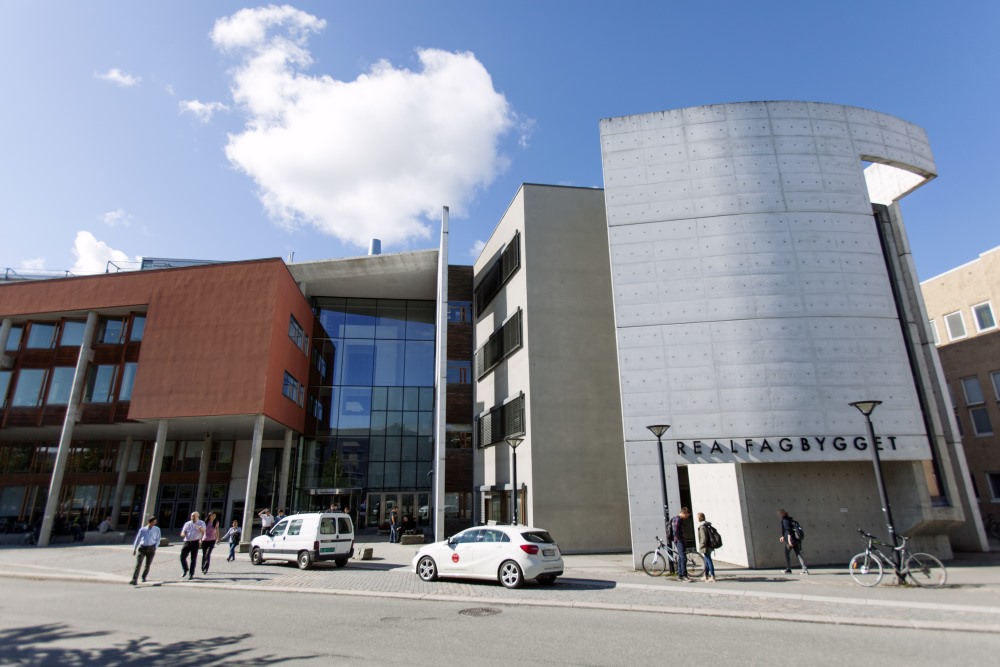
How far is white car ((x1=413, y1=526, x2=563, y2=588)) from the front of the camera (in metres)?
13.5

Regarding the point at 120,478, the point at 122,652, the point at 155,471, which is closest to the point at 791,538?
the point at 122,652

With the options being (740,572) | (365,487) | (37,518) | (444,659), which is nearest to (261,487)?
(365,487)

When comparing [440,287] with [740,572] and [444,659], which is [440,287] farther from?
[444,659]

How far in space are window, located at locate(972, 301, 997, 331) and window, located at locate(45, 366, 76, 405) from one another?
50.6m

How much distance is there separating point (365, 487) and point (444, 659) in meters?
29.8

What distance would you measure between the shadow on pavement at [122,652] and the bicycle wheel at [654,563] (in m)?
11.1

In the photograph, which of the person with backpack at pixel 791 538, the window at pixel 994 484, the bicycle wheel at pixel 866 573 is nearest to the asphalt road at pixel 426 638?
the bicycle wheel at pixel 866 573

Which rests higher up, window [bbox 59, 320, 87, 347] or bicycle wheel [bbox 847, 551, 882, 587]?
window [bbox 59, 320, 87, 347]

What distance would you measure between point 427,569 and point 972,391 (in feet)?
100

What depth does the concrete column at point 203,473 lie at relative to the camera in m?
34.6

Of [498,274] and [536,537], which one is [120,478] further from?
[536,537]

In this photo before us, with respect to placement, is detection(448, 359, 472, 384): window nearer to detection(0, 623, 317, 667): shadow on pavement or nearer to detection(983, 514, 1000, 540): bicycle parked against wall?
detection(0, 623, 317, 667): shadow on pavement

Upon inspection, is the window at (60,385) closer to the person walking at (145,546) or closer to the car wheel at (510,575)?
the person walking at (145,546)

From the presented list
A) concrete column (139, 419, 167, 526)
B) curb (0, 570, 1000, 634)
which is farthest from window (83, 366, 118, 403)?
curb (0, 570, 1000, 634)
